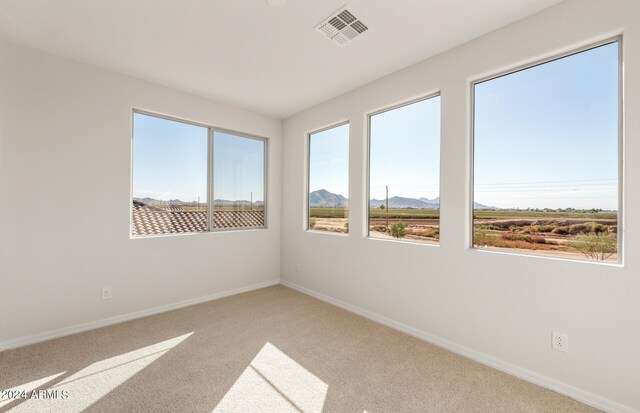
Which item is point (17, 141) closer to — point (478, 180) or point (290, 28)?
point (290, 28)

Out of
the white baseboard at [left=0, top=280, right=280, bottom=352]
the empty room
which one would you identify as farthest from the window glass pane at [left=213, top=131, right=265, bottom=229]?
the white baseboard at [left=0, top=280, right=280, bottom=352]

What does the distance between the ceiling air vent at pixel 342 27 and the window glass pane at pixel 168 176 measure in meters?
2.26

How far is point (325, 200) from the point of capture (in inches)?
155

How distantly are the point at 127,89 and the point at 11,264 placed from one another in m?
1.97

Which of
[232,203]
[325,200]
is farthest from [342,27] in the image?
[232,203]

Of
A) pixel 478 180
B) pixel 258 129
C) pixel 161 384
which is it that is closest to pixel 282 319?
pixel 161 384

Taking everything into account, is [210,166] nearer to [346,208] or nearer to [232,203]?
[232,203]

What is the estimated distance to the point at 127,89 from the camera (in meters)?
3.02

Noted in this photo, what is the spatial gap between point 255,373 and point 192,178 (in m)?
2.56

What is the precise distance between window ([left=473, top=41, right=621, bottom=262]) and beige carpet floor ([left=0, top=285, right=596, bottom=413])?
1.09m

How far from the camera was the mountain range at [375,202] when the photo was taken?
108 inches

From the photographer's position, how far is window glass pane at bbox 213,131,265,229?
12.8ft

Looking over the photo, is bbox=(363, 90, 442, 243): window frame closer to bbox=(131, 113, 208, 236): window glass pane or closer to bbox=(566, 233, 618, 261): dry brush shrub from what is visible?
bbox=(566, 233, 618, 261): dry brush shrub

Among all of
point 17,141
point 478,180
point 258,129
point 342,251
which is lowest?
point 342,251
